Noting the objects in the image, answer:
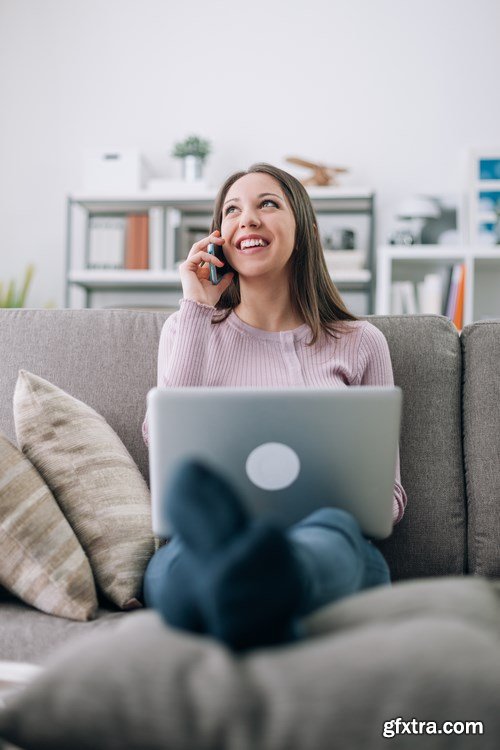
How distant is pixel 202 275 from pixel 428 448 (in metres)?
0.61

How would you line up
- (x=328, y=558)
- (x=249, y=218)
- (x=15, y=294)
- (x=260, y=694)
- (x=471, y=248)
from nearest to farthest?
1. (x=260, y=694)
2. (x=328, y=558)
3. (x=249, y=218)
4. (x=471, y=248)
5. (x=15, y=294)

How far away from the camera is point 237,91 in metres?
3.60

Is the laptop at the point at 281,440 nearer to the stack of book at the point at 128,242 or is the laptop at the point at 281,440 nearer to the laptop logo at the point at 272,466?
the laptop logo at the point at 272,466

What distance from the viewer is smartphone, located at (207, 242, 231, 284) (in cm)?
165

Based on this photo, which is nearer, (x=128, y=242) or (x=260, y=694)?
(x=260, y=694)

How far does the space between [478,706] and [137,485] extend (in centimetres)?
87

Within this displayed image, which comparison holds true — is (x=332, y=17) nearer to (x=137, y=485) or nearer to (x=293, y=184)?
(x=293, y=184)

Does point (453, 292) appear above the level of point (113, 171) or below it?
below

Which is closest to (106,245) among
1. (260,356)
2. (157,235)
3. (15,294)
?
(157,235)

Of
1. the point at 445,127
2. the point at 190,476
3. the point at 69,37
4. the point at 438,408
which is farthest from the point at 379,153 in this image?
the point at 190,476

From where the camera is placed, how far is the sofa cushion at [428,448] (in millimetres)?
1535

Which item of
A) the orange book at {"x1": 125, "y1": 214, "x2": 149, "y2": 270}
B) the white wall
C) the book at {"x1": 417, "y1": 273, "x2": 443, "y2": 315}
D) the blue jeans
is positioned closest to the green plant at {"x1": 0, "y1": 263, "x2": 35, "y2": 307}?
the white wall

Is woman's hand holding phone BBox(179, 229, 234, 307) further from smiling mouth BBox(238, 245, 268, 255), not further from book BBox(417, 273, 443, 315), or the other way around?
book BBox(417, 273, 443, 315)

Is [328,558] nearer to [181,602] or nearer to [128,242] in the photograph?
[181,602]
